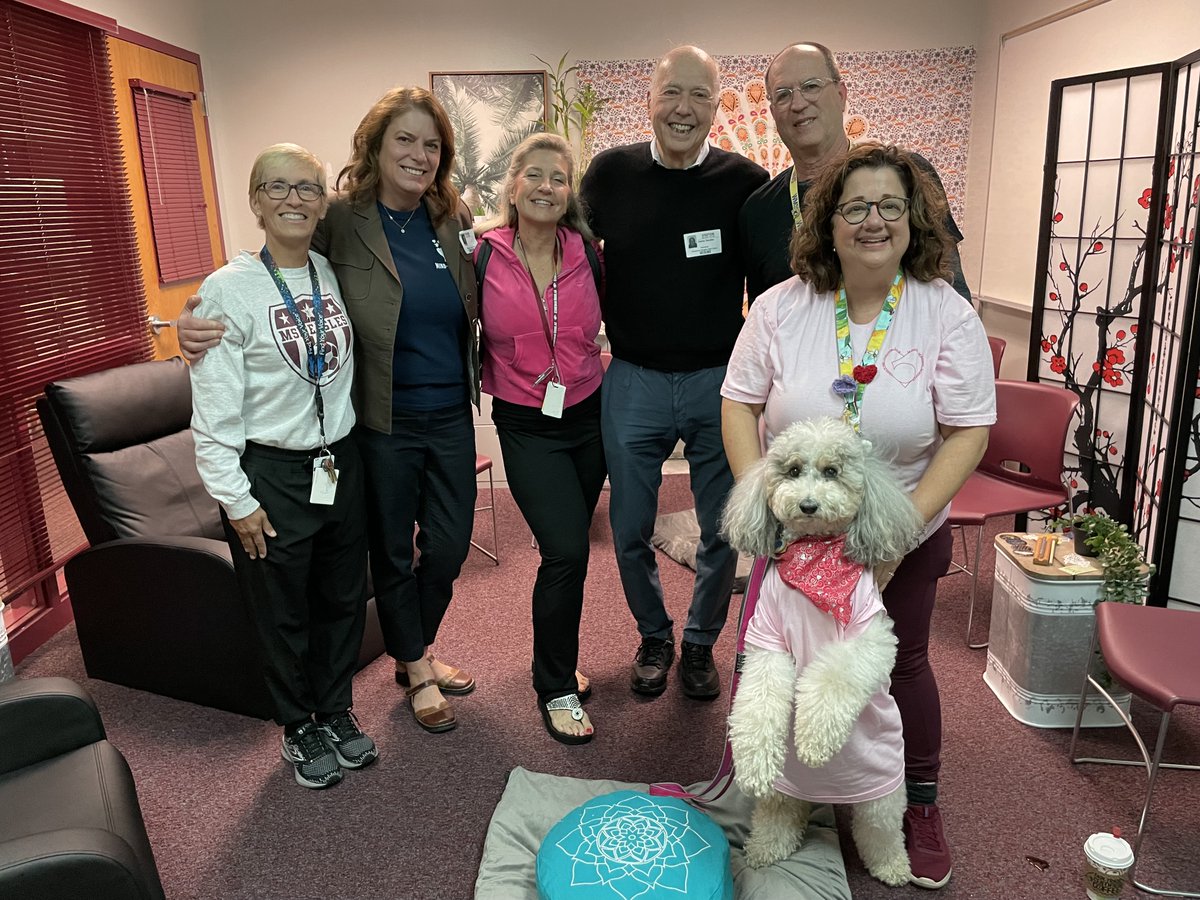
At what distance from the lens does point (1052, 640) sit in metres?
2.43

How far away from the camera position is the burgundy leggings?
178 cm

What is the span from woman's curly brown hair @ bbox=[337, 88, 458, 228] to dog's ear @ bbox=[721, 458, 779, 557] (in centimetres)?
118

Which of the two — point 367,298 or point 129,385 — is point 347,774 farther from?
point 129,385

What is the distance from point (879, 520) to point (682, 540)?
2.40 m

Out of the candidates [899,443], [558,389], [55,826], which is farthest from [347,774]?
[899,443]

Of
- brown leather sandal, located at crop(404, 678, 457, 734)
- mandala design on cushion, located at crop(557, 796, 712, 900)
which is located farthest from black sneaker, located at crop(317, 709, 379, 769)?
mandala design on cushion, located at crop(557, 796, 712, 900)

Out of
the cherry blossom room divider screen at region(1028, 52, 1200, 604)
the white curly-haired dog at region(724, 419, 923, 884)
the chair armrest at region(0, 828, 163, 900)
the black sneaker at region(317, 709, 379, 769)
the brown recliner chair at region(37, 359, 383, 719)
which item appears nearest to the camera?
the chair armrest at region(0, 828, 163, 900)

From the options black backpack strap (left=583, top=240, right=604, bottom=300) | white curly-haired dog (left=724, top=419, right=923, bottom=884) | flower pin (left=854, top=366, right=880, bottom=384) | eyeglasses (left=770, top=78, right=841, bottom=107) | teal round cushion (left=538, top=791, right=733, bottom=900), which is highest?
eyeglasses (left=770, top=78, right=841, bottom=107)

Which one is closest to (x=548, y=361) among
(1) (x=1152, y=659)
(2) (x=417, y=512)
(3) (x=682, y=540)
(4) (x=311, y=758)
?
(2) (x=417, y=512)

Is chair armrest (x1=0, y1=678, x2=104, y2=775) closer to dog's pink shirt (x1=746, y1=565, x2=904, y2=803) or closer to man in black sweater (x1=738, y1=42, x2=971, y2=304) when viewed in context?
dog's pink shirt (x1=746, y1=565, x2=904, y2=803)

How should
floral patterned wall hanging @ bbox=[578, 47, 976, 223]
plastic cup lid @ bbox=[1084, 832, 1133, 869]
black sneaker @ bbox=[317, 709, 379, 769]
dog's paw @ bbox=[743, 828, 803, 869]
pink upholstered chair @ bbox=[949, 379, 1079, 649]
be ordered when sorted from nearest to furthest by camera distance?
1. plastic cup lid @ bbox=[1084, 832, 1133, 869]
2. dog's paw @ bbox=[743, 828, 803, 869]
3. black sneaker @ bbox=[317, 709, 379, 769]
4. pink upholstered chair @ bbox=[949, 379, 1079, 649]
5. floral patterned wall hanging @ bbox=[578, 47, 976, 223]

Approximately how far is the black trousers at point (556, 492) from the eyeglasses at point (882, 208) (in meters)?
0.98

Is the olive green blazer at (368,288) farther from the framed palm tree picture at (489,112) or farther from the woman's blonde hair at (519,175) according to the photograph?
the framed palm tree picture at (489,112)

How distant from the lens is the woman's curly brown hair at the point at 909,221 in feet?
5.33
